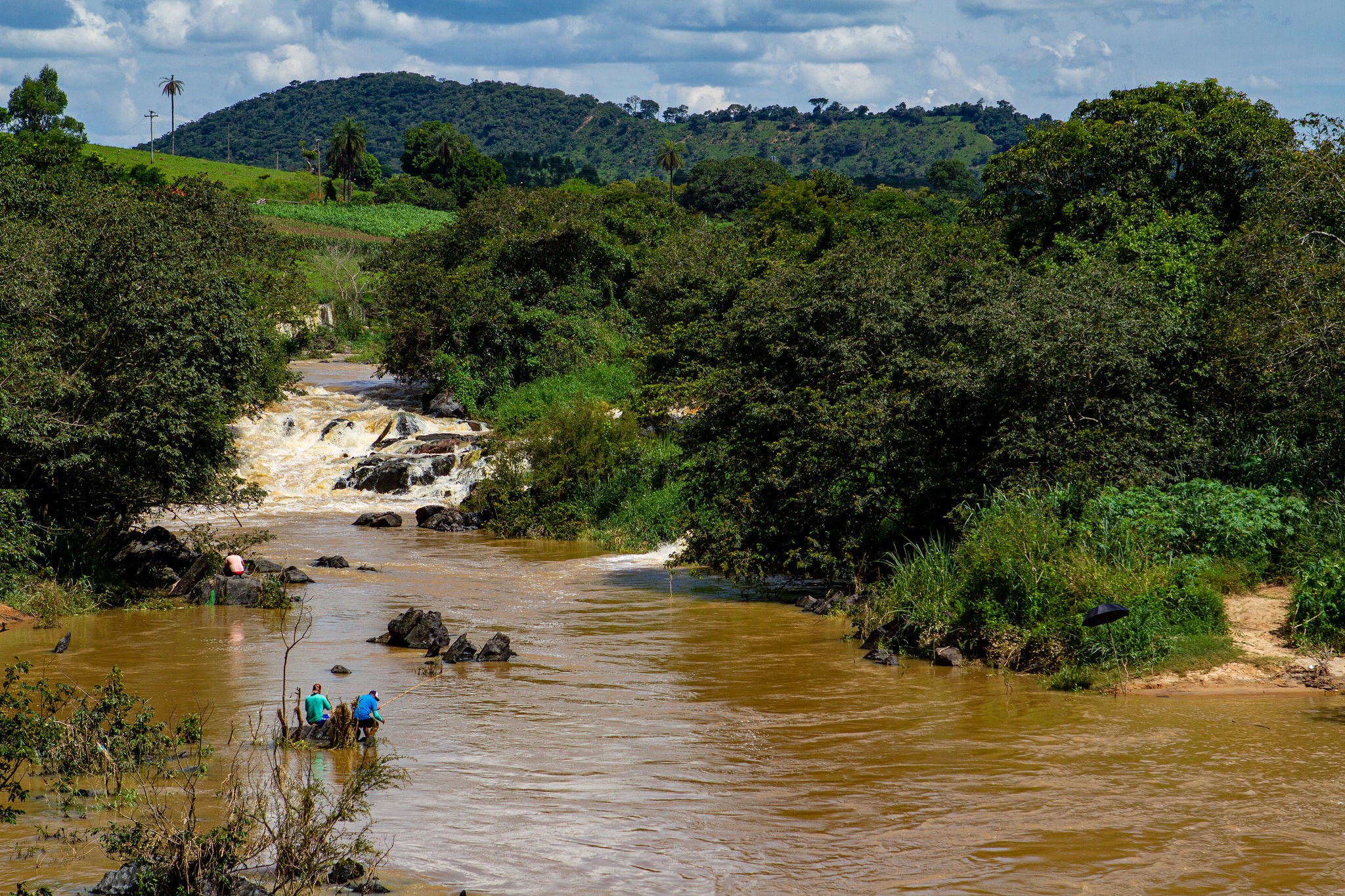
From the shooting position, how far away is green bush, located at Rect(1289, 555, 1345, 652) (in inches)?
536

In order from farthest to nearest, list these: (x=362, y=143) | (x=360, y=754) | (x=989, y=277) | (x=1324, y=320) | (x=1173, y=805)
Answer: (x=362, y=143) → (x=989, y=277) → (x=1324, y=320) → (x=360, y=754) → (x=1173, y=805)

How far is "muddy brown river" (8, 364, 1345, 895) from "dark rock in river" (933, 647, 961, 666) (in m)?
0.26

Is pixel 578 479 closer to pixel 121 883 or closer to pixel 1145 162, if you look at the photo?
pixel 1145 162

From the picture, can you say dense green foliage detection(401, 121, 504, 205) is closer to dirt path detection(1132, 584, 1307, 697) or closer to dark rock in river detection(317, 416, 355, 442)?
dark rock in river detection(317, 416, 355, 442)

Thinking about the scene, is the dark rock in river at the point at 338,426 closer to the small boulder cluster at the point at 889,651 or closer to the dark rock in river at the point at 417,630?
the dark rock in river at the point at 417,630

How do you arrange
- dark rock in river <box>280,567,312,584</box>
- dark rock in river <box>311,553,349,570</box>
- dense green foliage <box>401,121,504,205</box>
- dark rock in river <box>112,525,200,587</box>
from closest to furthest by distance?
1. dark rock in river <box>112,525,200,587</box>
2. dark rock in river <box>280,567,312,584</box>
3. dark rock in river <box>311,553,349,570</box>
4. dense green foliage <box>401,121,504,205</box>

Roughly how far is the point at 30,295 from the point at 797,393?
39.4ft

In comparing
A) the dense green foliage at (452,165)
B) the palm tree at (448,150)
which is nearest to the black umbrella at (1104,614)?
the dense green foliage at (452,165)

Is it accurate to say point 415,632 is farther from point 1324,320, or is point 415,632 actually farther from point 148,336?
point 1324,320

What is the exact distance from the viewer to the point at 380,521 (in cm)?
3067

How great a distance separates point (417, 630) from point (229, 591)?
5.36 metres

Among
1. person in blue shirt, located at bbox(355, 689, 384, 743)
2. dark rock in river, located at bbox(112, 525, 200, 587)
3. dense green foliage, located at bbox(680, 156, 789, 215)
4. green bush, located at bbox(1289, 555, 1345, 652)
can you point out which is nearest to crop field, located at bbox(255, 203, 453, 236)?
dense green foliage, located at bbox(680, 156, 789, 215)

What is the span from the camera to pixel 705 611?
19938 millimetres

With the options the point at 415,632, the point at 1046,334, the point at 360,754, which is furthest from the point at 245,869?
the point at 1046,334
